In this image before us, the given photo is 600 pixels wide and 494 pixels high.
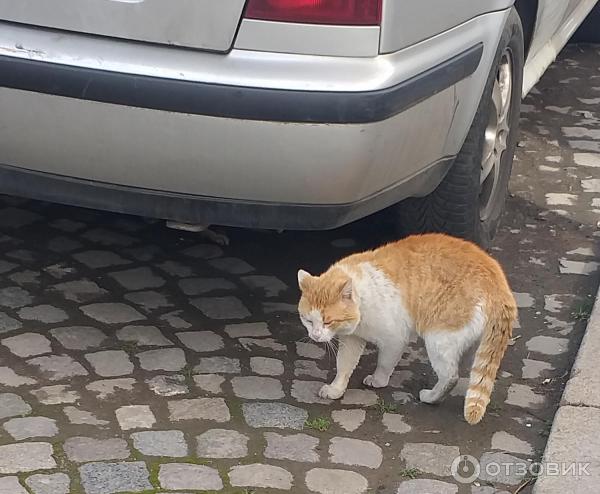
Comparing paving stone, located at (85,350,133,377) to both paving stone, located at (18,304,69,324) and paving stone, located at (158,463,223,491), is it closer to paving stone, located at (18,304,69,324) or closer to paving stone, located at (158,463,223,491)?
paving stone, located at (18,304,69,324)

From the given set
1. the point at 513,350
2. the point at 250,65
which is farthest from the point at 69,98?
the point at 513,350

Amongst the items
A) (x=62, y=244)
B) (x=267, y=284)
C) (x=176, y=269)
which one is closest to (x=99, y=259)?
(x=62, y=244)

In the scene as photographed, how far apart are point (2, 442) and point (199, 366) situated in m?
0.70

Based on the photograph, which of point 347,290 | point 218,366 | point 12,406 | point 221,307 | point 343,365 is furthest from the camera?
point 221,307

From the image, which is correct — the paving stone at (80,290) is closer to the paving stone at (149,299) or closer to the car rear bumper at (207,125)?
the paving stone at (149,299)

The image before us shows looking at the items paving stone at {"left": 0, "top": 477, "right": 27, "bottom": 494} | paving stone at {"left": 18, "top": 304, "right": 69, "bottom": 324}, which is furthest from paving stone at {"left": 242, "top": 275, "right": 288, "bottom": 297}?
paving stone at {"left": 0, "top": 477, "right": 27, "bottom": 494}

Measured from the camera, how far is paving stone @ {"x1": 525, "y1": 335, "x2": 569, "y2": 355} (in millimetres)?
3736

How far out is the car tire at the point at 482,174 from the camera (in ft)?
12.9

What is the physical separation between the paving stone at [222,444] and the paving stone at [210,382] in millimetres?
228

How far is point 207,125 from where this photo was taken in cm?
300

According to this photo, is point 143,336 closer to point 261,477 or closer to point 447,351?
point 261,477

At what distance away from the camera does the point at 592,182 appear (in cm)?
524

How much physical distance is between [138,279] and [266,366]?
0.72 m

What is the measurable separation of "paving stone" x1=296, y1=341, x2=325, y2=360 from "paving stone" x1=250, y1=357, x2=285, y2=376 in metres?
0.11
